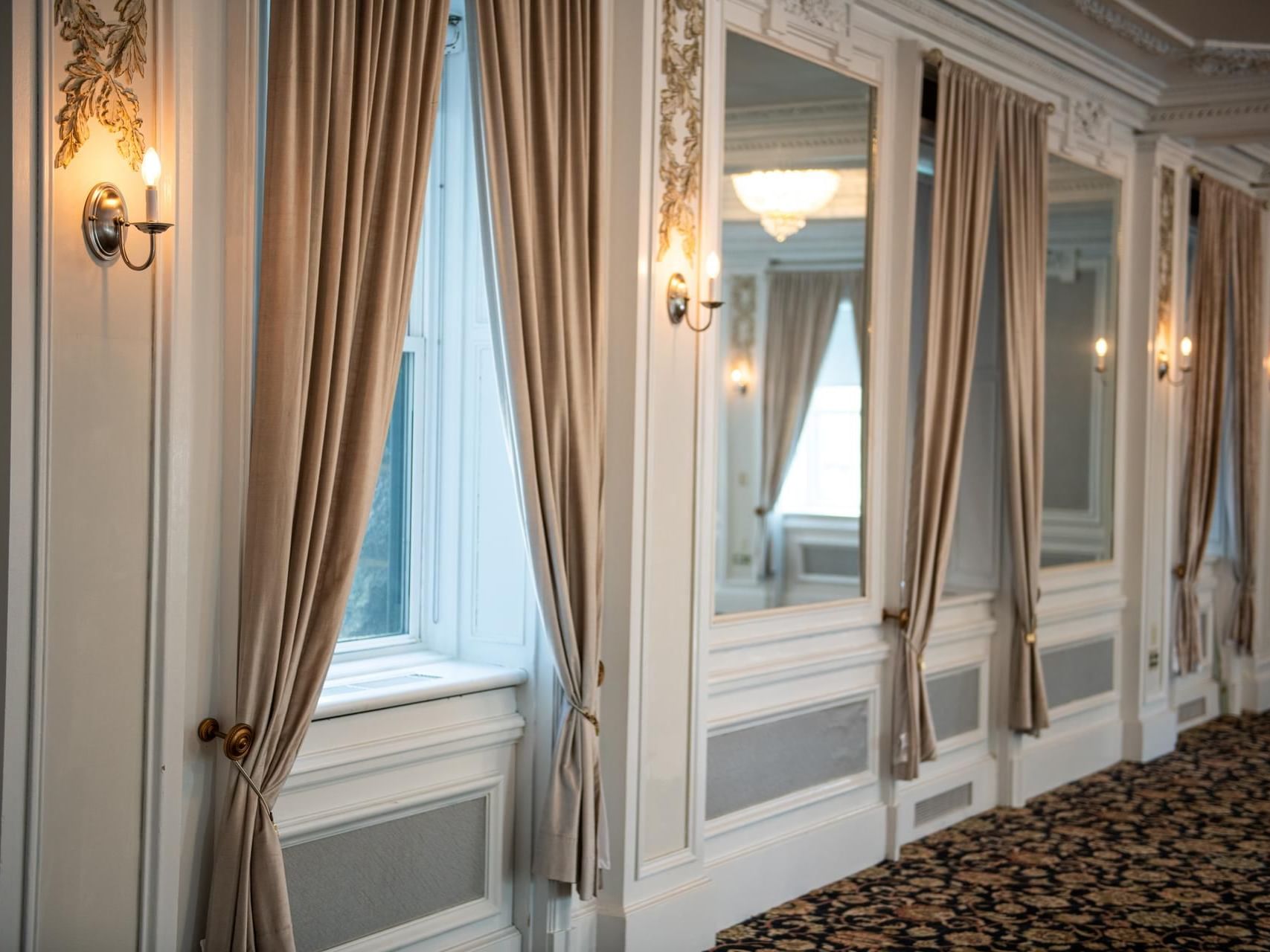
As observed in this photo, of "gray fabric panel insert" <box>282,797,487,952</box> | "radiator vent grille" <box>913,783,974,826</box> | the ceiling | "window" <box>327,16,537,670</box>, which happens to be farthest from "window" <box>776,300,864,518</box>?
"gray fabric panel insert" <box>282,797,487,952</box>

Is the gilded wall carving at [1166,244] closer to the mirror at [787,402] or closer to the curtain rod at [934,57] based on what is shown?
the mirror at [787,402]

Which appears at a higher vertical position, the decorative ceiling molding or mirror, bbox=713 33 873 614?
the decorative ceiling molding

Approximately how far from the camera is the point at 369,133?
3.17m

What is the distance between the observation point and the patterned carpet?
15.0 feet

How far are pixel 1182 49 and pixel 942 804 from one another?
3.75 meters

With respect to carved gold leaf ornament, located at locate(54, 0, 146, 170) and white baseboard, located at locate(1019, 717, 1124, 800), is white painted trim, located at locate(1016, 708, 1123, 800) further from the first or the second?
carved gold leaf ornament, located at locate(54, 0, 146, 170)

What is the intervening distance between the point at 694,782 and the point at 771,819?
65 centimetres

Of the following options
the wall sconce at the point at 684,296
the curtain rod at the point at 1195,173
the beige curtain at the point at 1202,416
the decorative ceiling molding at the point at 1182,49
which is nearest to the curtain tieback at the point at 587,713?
the wall sconce at the point at 684,296

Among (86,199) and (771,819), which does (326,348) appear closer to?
(86,199)

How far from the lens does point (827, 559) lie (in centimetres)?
931

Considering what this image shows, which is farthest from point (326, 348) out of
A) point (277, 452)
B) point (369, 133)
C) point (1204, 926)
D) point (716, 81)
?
point (1204, 926)

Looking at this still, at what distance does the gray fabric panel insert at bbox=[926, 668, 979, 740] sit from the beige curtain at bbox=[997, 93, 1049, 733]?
21 cm

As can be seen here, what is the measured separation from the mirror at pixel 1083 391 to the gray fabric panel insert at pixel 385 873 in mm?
4371

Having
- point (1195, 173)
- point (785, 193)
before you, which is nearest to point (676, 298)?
point (785, 193)
